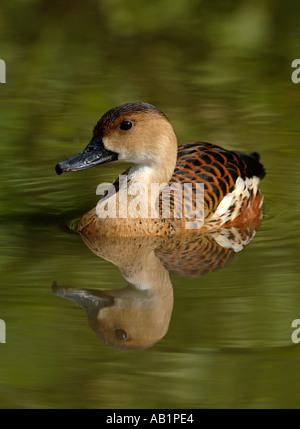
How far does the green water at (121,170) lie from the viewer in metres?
Result: 5.57

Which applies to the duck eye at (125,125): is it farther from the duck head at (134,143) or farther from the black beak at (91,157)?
the black beak at (91,157)

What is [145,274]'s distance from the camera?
721cm

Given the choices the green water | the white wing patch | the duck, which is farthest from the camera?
the white wing patch

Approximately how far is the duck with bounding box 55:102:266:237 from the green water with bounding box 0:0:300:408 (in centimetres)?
37

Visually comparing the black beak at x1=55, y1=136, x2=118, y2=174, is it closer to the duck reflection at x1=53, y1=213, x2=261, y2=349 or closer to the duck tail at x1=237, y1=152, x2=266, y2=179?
the duck reflection at x1=53, y1=213, x2=261, y2=349

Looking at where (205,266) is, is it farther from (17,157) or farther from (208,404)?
(17,157)

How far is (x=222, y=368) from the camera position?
223 inches

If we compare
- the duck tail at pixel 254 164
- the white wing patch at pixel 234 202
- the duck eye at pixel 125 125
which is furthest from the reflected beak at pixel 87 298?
the duck tail at pixel 254 164

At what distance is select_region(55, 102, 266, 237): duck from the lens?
802 centimetres

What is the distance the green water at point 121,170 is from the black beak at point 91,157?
1.97 ft

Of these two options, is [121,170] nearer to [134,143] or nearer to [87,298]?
[134,143]

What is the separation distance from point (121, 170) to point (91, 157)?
1788 millimetres

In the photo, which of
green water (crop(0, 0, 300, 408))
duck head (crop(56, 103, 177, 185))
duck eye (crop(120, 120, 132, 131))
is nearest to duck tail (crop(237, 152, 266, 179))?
green water (crop(0, 0, 300, 408))

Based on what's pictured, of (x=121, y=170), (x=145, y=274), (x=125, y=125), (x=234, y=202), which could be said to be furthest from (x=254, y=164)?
(x=145, y=274)
